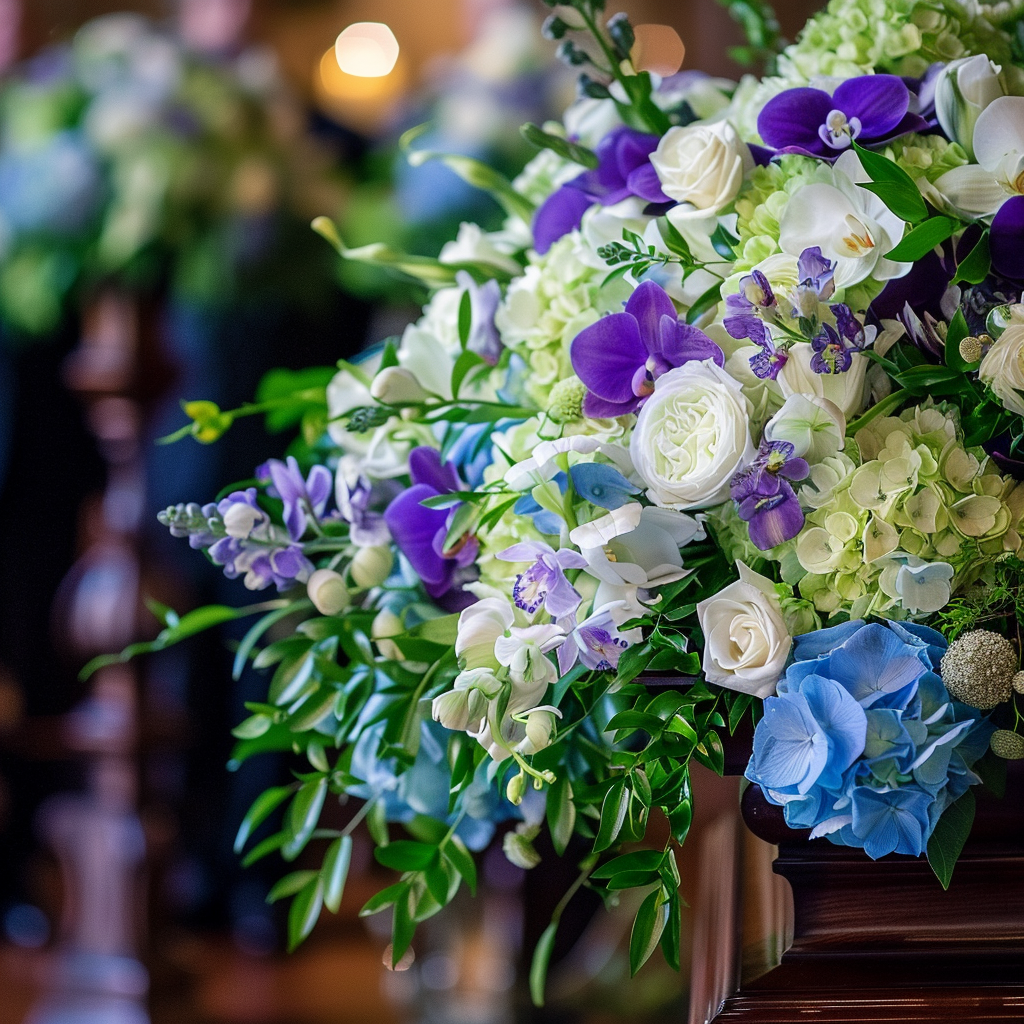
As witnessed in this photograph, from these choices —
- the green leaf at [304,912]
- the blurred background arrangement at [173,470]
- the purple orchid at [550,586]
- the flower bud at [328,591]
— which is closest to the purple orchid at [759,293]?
the purple orchid at [550,586]

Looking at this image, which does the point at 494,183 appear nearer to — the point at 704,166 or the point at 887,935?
the point at 704,166

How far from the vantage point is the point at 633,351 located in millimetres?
414

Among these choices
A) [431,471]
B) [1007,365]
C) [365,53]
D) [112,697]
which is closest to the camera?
[1007,365]

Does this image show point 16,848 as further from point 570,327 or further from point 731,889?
point 570,327

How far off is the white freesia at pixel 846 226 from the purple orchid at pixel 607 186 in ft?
0.22

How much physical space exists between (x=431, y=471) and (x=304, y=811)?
16 cm

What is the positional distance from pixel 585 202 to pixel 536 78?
35.6 inches

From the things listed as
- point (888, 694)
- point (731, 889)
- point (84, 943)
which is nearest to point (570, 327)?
point (888, 694)

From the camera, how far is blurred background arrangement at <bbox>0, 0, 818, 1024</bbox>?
3.60 ft

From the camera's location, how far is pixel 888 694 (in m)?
0.37

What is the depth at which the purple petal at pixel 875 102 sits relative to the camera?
1.38ft

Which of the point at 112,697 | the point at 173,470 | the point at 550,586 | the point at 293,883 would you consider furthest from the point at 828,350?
the point at 173,470

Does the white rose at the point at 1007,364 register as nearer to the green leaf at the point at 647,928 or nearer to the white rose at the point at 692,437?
the white rose at the point at 692,437

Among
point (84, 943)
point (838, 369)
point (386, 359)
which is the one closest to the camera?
point (838, 369)
